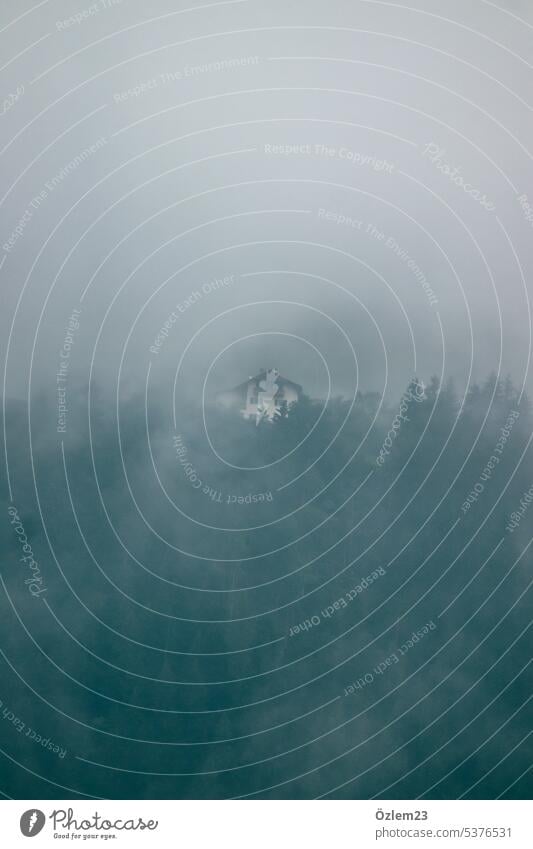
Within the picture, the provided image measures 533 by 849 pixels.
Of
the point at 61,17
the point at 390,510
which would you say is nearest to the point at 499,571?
the point at 390,510

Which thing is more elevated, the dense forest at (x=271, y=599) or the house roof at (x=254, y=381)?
the house roof at (x=254, y=381)

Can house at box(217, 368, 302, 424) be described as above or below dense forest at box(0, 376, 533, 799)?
above

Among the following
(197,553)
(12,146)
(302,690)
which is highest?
(12,146)

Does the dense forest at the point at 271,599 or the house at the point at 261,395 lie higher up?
the house at the point at 261,395

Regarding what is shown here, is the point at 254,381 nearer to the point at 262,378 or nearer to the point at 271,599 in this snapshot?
the point at 262,378

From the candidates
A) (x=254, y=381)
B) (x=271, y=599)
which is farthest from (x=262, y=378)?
(x=271, y=599)

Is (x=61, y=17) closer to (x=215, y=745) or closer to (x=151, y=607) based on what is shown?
(x=151, y=607)

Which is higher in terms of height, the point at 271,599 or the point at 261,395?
the point at 261,395

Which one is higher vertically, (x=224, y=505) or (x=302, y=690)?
(x=224, y=505)
